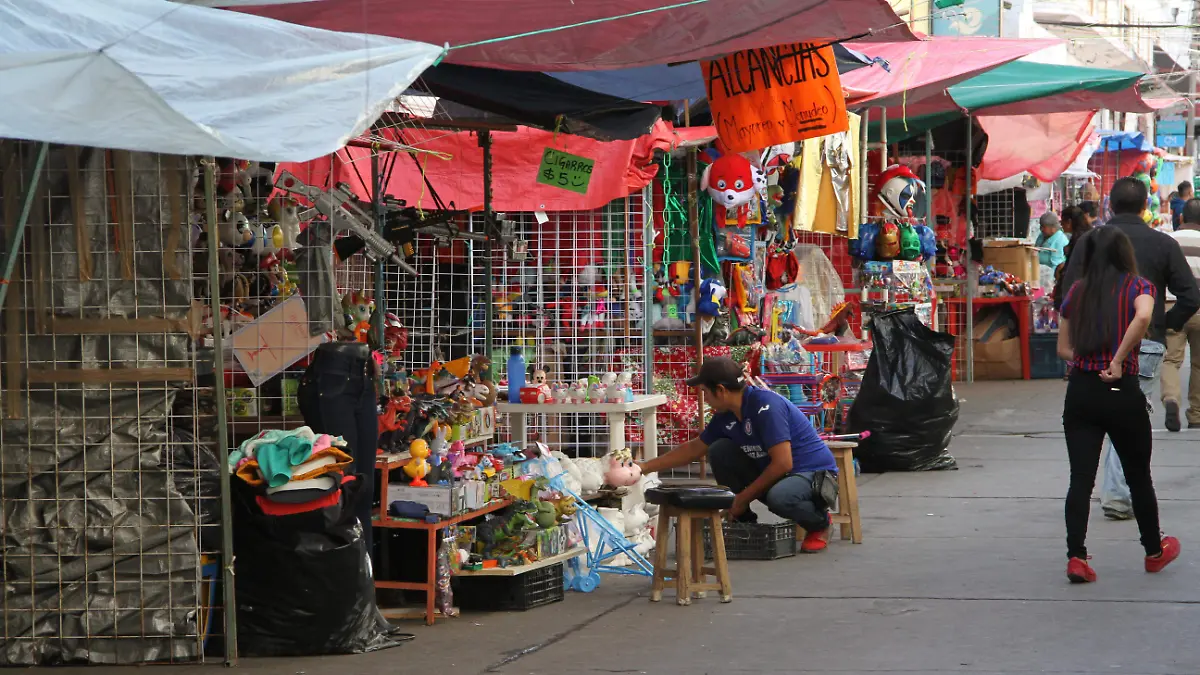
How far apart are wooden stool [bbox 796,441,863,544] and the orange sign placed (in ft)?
6.13

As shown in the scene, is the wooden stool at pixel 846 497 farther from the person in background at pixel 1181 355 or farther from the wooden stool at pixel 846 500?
the person in background at pixel 1181 355

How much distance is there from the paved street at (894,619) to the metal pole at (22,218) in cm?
180

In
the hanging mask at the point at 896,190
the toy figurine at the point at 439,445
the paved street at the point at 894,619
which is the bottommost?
the paved street at the point at 894,619

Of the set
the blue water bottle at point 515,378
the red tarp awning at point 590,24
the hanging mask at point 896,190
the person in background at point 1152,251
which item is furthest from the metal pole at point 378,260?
the hanging mask at point 896,190

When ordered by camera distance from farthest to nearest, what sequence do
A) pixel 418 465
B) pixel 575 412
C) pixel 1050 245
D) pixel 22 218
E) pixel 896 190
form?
pixel 1050 245
pixel 896 190
pixel 575 412
pixel 418 465
pixel 22 218

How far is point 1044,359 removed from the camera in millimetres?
19906

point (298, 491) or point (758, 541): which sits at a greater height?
point (298, 491)

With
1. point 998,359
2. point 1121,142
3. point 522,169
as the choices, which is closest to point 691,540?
point 522,169

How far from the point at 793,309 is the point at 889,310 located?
848 millimetres

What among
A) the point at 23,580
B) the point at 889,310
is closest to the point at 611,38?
the point at 23,580

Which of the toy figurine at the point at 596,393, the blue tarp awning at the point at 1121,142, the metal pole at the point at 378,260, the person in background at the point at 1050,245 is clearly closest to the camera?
the metal pole at the point at 378,260

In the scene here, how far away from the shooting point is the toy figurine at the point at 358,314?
7.60 m

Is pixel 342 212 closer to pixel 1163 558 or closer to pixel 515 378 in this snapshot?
pixel 515 378

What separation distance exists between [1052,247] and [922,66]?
7994mm
